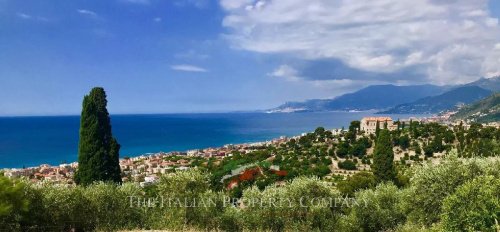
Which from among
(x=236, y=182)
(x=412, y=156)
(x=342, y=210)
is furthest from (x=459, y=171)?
(x=412, y=156)

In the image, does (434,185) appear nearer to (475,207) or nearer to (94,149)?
(475,207)

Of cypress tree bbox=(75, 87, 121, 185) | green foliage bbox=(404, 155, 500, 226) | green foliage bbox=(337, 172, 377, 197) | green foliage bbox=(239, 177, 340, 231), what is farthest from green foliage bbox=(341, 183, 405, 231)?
cypress tree bbox=(75, 87, 121, 185)

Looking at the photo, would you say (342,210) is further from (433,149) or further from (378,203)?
(433,149)

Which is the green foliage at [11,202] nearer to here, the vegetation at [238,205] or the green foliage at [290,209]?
the vegetation at [238,205]

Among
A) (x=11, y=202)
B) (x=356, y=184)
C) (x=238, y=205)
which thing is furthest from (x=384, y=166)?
A: (x=11, y=202)

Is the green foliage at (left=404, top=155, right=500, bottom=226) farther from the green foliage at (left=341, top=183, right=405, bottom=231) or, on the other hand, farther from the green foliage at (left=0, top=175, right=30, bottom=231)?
the green foliage at (left=0, top=175, right=30, bottom=231)

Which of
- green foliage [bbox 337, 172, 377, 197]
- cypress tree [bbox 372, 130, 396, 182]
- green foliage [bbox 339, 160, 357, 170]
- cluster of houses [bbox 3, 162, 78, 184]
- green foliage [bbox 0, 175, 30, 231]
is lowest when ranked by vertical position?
cluster of houses [bbox 3, 162, 78, 184]

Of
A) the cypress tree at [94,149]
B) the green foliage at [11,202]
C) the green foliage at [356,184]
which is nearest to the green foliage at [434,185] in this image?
the green foliage at [356,184]

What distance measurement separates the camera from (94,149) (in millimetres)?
27594

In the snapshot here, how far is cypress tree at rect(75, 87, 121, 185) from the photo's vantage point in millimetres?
27297

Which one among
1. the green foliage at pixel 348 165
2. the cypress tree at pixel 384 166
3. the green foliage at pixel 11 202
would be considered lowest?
the green foliage at pixel 348 165

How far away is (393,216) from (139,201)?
12897mm

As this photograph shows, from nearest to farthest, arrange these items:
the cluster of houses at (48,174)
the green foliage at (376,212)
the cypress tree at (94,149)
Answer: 1. the green foliage at (376,212)
2. the cypress tree at (94,149)
3. the cluster of houses at (48,174)

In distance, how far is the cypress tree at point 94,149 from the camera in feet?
89.6
